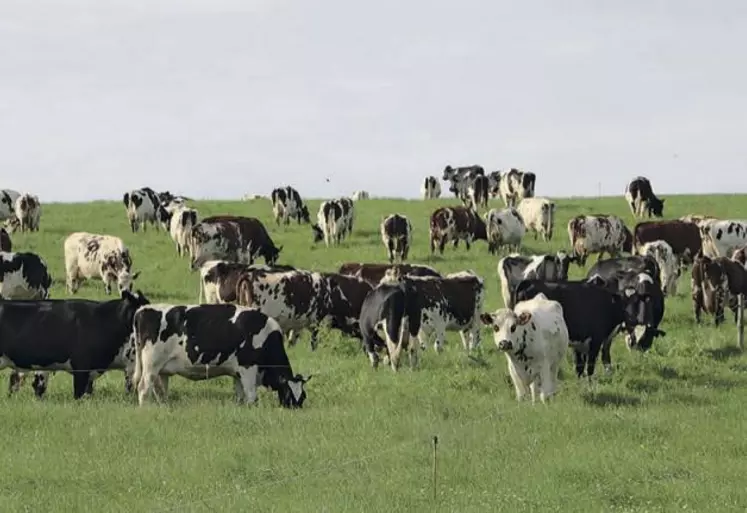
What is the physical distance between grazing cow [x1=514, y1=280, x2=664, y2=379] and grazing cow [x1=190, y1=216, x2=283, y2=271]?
16.1 m

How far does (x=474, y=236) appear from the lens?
133 feet

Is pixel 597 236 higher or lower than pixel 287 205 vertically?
lower

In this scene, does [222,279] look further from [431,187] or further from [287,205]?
[431,187]

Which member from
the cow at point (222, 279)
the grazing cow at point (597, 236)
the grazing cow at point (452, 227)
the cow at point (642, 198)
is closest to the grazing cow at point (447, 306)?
the cow at point (222, 279)

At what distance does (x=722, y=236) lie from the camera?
121 feet

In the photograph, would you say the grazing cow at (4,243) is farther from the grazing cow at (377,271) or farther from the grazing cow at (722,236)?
the grazing cow at (722,236)

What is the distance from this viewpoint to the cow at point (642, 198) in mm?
49406

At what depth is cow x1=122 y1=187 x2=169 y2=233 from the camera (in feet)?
149

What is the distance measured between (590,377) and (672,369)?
224cm

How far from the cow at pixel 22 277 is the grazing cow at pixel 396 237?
41.0ft

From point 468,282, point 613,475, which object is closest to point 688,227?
point 468,282

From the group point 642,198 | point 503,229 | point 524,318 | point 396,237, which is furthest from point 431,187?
point 524,318

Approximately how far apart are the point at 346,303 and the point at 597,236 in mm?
16417

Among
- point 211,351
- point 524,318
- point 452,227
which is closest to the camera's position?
point 211,351
